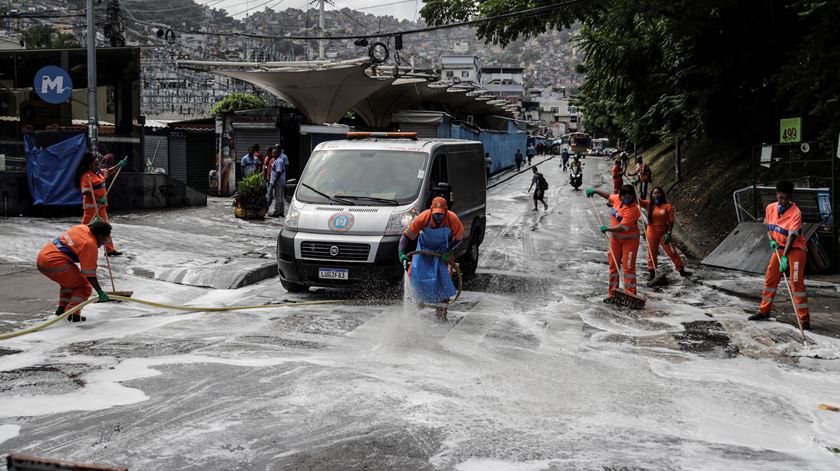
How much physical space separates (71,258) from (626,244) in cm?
754

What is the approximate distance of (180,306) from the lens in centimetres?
1059

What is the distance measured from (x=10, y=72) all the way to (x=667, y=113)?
18495mm

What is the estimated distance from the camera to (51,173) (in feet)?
59.6

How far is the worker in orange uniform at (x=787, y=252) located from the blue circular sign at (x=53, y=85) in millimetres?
16674

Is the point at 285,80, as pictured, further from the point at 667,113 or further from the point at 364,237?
the point at 364,237

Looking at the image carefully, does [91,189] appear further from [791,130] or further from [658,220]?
[791,130]

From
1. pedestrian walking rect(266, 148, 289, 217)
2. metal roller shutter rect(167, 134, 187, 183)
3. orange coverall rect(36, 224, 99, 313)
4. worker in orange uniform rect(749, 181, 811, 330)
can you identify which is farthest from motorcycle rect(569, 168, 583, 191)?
orange coverall rect(36, 224, 99, 313)

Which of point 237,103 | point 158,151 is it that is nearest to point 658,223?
point 158,151

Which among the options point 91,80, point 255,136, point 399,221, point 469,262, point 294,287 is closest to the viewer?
point 399,221

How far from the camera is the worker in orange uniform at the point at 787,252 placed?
10109mm

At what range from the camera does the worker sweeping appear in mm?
9562

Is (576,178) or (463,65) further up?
(463,65)

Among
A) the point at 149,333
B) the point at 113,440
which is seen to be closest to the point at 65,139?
the point at 149,333

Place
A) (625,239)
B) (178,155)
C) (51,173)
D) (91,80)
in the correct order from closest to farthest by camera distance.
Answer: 1. (625,239)
2. (51,173)
3. (91,80)
4. (178,155)
